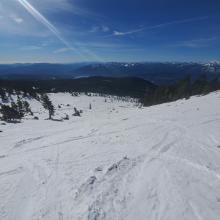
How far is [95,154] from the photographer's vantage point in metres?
14.7

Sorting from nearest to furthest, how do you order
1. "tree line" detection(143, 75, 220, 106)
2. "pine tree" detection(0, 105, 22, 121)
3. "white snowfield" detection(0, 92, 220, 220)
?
"white snowfield" detection(0, 92, 220, 220)
"pine tree" detection(0, 105, 22, 121)
"tree line" detection(143, 75, 220, 106)

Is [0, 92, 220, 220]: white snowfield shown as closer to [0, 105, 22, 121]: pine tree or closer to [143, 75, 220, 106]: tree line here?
[0, 105, 22, 121]: pine tree

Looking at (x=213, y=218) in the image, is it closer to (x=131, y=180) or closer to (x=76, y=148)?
(x=131, y=180)

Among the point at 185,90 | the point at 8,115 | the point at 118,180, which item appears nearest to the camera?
the point at 118,180

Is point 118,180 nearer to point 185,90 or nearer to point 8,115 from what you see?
point 8,115

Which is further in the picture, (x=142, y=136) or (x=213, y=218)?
(x=142, y=136)

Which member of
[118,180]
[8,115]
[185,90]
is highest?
[118,180]

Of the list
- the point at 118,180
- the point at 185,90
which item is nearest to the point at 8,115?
the point at 185,90

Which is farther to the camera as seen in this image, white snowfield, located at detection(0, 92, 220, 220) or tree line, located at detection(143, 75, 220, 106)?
tree line, located at detection(143, 75, 220, 106)

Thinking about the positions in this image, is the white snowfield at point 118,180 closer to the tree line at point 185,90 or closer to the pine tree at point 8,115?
the pine tree at point 8,115

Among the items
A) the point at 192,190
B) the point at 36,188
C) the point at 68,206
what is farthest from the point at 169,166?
the point at 36,188

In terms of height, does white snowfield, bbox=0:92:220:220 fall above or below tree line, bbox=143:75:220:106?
above

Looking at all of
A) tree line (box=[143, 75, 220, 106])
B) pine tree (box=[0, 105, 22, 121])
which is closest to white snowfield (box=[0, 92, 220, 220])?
pine tree (box=[0, 105, 22, 121])

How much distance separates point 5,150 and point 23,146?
1.56 meters
